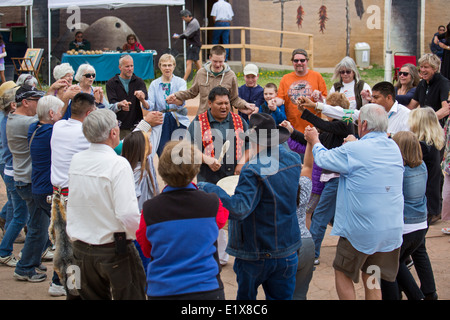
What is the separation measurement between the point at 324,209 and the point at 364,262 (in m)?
1.29

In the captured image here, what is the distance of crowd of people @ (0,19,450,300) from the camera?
3178 millimetres

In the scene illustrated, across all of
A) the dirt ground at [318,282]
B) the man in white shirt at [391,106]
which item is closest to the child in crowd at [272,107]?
the man in white shirt at [391,106]

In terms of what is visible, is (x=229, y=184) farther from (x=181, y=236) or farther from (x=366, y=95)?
(x=366, y=95)

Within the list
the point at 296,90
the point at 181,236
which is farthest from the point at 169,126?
the point at 181,236

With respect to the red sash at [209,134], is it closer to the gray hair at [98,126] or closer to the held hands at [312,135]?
the held hands at [312,135]

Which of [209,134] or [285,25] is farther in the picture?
[285,25]

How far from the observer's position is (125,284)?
370cm

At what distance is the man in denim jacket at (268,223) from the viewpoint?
357 centimetres

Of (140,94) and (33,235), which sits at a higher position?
(140,94)

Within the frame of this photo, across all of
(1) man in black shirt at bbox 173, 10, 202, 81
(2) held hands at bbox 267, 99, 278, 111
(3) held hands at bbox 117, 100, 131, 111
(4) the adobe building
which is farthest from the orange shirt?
(4) the adobe building

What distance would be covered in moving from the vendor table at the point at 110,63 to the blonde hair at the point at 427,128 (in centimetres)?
1164

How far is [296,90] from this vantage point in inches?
284

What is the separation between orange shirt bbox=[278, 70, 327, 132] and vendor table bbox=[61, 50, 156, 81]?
9135 mm
